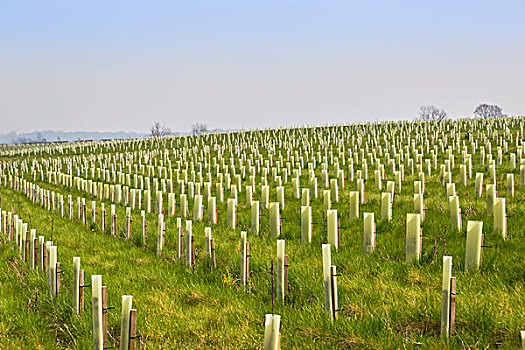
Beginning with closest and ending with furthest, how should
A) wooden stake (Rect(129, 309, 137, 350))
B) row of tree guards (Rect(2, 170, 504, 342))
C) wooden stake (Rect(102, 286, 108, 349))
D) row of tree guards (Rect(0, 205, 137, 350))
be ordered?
wooden stake (Rect(129, 309, 137, 350)) < row of tree guards (Rect(0, 205, 137, 350)) < wooden stake (Rect(102, 286, 108, 349)) < row of tree guards (Rect(2, 170, 504, 342))

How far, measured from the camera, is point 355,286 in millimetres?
4762

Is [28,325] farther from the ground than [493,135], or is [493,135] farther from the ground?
[493,135]

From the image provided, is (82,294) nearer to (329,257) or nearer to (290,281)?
(290,281)

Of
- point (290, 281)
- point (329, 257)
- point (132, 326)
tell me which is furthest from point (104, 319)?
point (290, 281)

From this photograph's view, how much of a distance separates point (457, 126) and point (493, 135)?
8428mm

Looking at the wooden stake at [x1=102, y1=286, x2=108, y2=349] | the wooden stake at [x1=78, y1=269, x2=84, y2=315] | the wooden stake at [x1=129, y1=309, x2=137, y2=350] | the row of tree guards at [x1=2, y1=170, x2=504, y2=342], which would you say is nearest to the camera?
the wooden stake at [x1=129, y1=309, x2=137, y2=350]

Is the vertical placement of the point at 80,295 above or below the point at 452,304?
below

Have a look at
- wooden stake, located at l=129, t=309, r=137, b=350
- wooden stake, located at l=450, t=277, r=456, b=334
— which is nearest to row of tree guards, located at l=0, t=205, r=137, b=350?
wooden stake, located at l=129, t=309, r=137, b=350

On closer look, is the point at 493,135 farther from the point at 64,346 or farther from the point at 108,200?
the point at 64,346

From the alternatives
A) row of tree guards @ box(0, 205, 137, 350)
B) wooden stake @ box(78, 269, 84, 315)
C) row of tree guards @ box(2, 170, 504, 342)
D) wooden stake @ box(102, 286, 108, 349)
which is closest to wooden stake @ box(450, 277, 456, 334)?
row of tree guards @ box(2, 170, 504, 342)

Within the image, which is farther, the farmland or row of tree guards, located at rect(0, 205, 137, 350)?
the farmland

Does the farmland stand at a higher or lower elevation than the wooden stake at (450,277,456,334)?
lower

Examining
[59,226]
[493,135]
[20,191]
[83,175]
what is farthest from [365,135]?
[59,226]

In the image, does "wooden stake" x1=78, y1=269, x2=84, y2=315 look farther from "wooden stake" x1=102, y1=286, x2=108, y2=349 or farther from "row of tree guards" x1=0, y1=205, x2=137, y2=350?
"wooden stake" x1=102, y1=286, x2=108, y2=349
